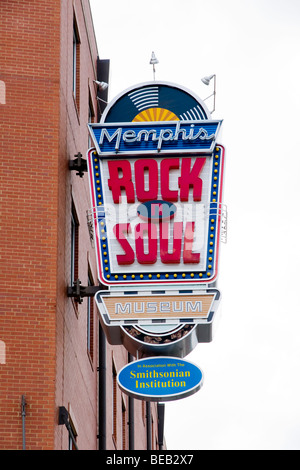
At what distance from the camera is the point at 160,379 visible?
20281 mm

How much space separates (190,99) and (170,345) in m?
5.93

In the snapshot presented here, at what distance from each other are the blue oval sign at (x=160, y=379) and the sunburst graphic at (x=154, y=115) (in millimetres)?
5781

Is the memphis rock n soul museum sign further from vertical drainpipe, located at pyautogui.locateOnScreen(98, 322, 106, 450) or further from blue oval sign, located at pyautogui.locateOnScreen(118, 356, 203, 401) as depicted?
vertical drainpipe, located at pyautogui.locateOnScreen(98, 322, 106, 450)

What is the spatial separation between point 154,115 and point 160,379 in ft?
20.9

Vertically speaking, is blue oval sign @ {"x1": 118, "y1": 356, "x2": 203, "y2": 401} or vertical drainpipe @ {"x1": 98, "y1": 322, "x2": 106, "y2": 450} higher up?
blue oval sign @ {"x1": 118, "y1": 356, "x2": 203, "y2": 401}

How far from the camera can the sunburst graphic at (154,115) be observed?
23.6m

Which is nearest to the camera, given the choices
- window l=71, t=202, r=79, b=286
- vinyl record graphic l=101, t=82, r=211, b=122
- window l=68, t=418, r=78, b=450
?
window l=68, t=418, r=78, b=450

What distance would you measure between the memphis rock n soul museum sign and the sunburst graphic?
0.9 inches

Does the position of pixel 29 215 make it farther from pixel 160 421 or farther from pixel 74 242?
pixel 160 421

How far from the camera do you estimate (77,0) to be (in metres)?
27.1

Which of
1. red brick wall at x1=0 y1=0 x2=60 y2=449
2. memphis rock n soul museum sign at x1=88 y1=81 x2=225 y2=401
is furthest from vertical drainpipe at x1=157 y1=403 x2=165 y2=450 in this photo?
red brick wall at x1=0 y1=0 x2=60 y2=449

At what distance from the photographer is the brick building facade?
19.7 metres

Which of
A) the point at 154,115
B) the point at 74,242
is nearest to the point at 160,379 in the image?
the point at 74,242

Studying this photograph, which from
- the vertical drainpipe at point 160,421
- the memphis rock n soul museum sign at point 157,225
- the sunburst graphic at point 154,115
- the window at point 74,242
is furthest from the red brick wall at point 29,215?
the vertical drainpipe at point 160,421
